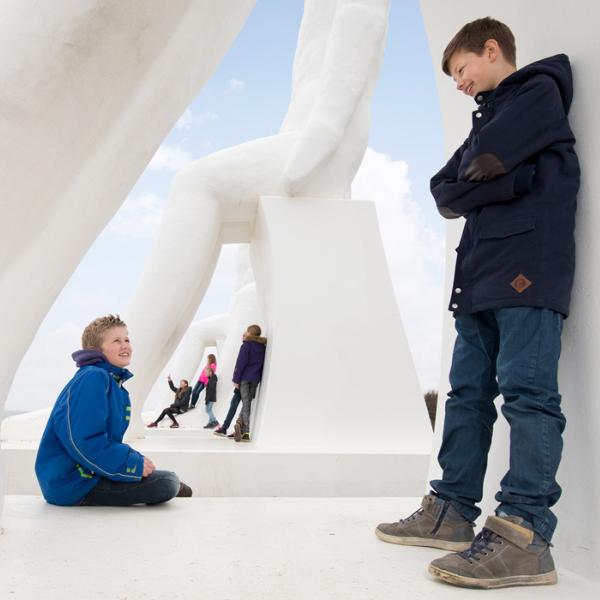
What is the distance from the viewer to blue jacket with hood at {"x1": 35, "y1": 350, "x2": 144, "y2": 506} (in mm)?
2045

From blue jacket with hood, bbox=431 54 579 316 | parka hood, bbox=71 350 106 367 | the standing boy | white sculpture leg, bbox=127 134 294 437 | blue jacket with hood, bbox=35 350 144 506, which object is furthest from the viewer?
white sculpture leg, bbox=127 134 294 437

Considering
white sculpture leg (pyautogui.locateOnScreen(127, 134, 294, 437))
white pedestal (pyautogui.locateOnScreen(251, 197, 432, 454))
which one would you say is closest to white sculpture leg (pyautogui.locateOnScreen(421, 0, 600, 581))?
white pedestal (pyautogui.locateOnScreen(251, 197, 432, 454))

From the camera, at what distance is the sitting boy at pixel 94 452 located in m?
2.05

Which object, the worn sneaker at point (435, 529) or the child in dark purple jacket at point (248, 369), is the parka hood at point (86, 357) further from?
the child in dark purple jacket at point (248, 369)

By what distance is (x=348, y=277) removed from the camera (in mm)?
4934

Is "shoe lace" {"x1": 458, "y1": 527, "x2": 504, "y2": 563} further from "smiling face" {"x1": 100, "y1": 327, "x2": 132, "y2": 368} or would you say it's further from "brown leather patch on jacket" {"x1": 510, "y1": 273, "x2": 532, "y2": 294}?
"smiling face" {"x1": 100, "y1": 327, "x2": 132, "y2": 368}

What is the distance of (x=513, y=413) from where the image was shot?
1403mm

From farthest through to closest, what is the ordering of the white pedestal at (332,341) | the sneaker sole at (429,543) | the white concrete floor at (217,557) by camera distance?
the white pedestal at (332,341) < the sneaker sole at (429,543) < the white concrete floor at (217,557)

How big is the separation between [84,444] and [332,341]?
2.86 metres

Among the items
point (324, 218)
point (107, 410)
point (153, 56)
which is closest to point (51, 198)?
point (153, 56)

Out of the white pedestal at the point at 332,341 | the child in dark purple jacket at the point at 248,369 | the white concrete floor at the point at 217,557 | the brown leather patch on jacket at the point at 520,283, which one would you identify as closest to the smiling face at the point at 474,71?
the brown leather patch on jacket at the point at 520,283

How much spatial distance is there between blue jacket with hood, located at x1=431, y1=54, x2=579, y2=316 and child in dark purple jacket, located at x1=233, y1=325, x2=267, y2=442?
3.68 meters

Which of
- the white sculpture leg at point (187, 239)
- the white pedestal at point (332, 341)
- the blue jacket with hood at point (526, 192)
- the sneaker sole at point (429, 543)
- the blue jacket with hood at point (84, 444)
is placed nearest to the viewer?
the blue jacket with hood at point (526, 192)

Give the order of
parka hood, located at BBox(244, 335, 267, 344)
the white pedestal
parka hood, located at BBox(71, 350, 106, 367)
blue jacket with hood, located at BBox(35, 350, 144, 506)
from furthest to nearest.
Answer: parka hood, located at BBox(244, 335, 267, 344) < the white pedestal < parka hood, located at BBox(71, 350, 106, 367) < blue jacket with hood, located at BBox(35, 350, 144, 506)
